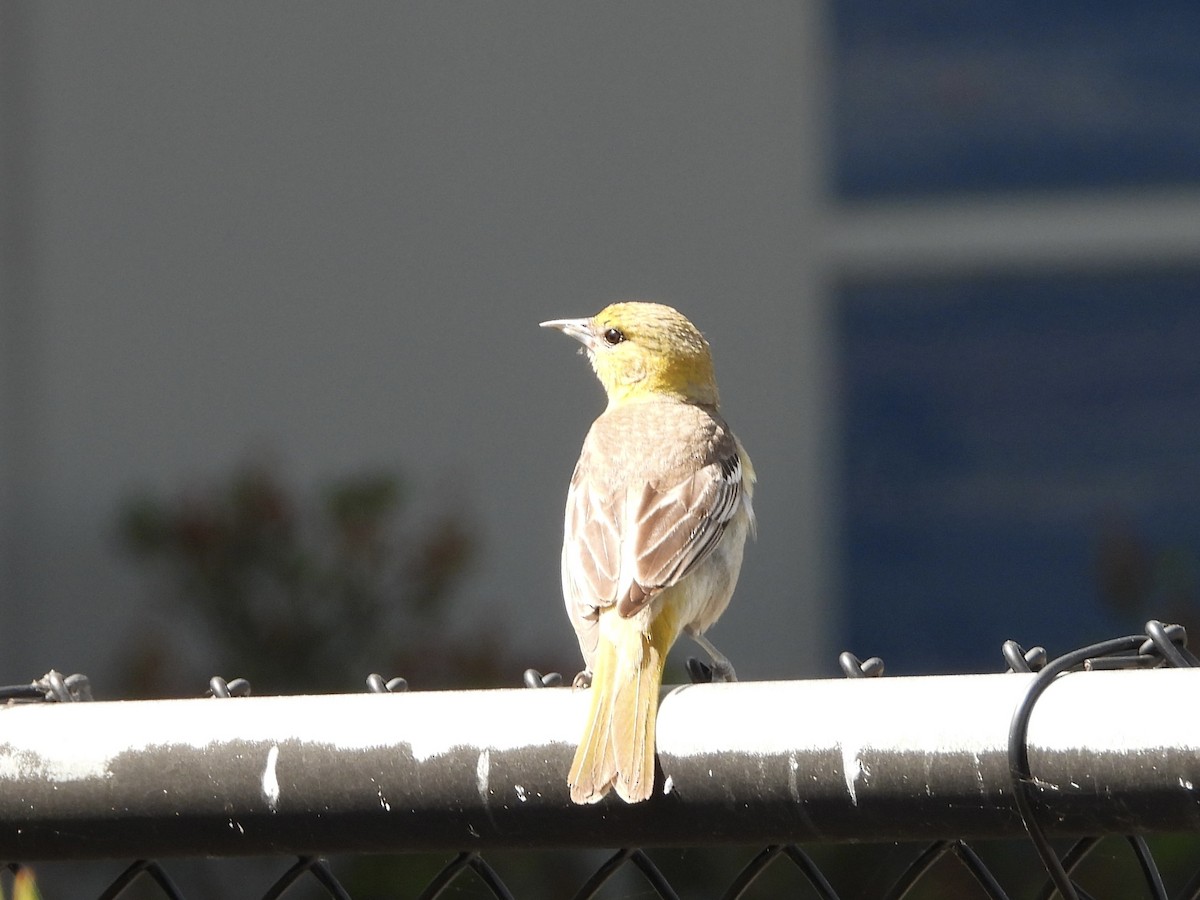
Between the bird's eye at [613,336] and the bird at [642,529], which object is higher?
the bird's eye at [613,336]

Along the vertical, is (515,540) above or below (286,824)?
above

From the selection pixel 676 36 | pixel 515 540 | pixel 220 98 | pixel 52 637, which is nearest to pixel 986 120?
pixel 676 36

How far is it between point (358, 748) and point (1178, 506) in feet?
26.6

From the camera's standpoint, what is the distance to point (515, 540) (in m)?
9.71

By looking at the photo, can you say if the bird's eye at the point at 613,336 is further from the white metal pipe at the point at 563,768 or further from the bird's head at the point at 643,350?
the white metal pipe at the point at 563,768

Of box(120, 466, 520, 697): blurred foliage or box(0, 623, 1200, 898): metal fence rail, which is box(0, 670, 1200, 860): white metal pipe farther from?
box(120, 466, 520, 697): blurred foliage

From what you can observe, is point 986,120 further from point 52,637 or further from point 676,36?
point 52,637

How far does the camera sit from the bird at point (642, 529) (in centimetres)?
242

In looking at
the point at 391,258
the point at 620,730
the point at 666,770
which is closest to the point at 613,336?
the point at 620,730

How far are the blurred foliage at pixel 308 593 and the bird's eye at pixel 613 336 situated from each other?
3.03m

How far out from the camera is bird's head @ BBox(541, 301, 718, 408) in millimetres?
5785

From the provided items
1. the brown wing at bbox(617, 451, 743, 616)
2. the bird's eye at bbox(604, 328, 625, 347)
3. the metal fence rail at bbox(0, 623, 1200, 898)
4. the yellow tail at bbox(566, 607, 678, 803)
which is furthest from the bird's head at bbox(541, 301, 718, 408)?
the metal fence rail at bbox(0, 623, 1200, 898)

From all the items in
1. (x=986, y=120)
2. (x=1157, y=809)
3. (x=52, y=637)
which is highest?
(x=986, y=120)

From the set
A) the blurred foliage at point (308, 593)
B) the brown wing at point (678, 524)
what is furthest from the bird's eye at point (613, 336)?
the blurred foliage at point (308, 593)
